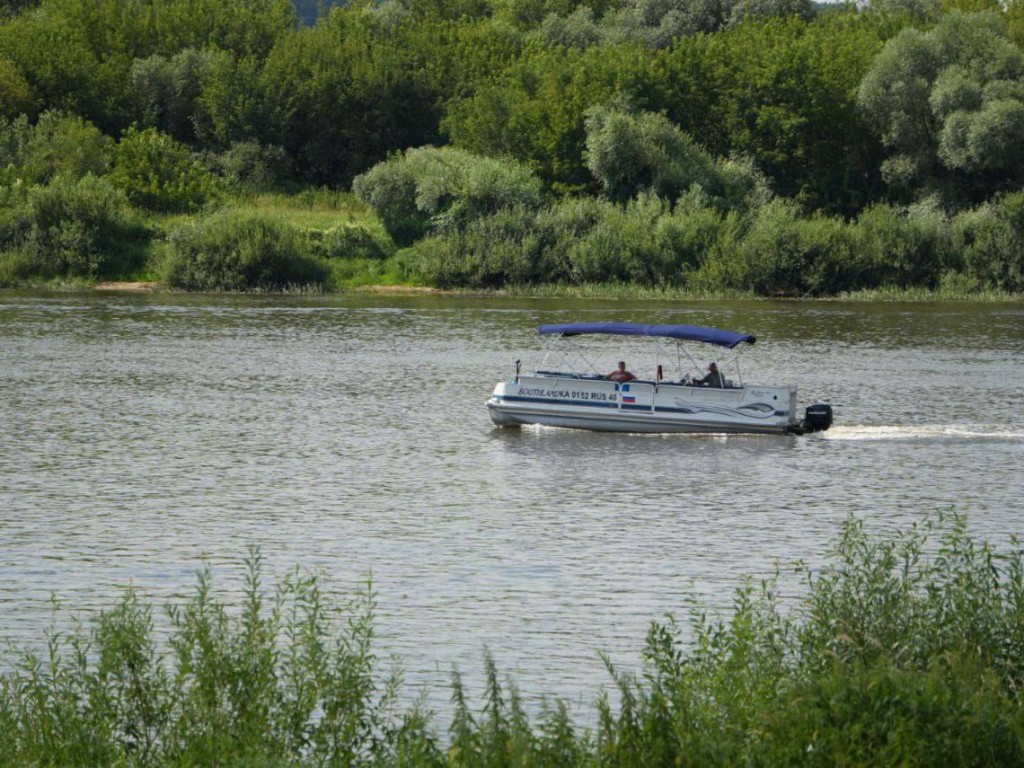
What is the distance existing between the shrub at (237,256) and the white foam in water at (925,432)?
182ft

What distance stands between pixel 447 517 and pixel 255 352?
32682 mm

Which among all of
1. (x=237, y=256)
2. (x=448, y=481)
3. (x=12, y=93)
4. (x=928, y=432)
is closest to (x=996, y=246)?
(x=237, y=256)

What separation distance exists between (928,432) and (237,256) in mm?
58238

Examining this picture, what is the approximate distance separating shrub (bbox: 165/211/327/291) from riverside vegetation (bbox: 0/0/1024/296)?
15cm

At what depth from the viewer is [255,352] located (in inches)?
2467

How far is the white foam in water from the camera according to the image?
4222 centimetres

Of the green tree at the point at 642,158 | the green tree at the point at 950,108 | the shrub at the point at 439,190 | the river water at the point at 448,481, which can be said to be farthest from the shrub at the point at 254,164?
the river water at the point at 448,481

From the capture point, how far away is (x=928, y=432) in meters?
42.9

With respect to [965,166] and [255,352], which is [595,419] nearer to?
[255,352]

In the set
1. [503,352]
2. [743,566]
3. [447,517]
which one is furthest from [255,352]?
[743,566]

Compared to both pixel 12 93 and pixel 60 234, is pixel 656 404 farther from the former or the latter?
pixel 12 93

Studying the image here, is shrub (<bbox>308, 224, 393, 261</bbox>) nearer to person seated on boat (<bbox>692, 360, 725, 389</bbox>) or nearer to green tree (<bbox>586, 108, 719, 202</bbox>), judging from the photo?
green tree (<bbox>586, 108, 719, 202</bbox>)

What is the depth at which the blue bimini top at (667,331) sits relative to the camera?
141 ft

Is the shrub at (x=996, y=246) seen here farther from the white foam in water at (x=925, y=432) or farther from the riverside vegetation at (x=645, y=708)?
the riverside vegetation at (x=645, y=708)
